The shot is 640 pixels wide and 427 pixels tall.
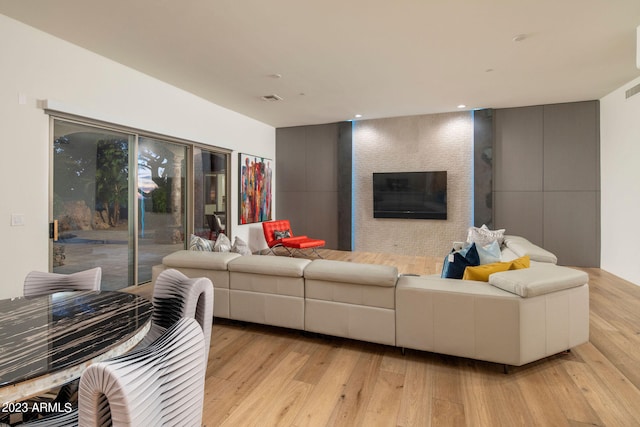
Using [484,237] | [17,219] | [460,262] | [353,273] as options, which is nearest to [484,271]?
[460,262]

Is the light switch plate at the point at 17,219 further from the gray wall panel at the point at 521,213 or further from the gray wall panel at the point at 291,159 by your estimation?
the gray wall panel at the point at 521,213

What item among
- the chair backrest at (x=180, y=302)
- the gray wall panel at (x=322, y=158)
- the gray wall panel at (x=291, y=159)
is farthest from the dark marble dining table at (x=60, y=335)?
the gray wall panel at (x=291, y=159)

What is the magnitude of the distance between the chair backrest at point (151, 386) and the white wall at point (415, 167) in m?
6.52

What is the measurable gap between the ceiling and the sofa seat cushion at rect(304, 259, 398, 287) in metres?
2.34

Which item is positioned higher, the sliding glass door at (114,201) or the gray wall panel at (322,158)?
the gray wall panel at (322,158)

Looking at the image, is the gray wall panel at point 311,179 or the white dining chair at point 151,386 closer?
the white dining chair at point 151,386

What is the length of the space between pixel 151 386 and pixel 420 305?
2.04m

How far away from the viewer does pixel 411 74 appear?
14.8 ft

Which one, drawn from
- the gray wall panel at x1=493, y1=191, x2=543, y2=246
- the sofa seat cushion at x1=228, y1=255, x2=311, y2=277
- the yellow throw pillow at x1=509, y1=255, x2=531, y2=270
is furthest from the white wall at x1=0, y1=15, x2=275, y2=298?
the gray wall panel at x1=493, y1=191, x2=543, y2=246

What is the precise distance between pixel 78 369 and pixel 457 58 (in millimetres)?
4597

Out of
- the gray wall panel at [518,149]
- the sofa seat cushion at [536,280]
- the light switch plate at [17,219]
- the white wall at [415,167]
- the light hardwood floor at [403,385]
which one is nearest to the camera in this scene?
the light hardwood floor at [403,385]

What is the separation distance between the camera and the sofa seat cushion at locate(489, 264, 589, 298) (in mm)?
2168

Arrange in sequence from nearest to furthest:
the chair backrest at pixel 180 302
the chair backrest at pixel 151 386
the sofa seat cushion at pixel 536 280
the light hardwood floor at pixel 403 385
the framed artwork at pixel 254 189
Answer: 1. the chair backrest at pixel 151 386
2. the chair backrest at pixel 180 302
3. the light hardwood floor at pixel 403 385
4. the sofa seat cushion at pixel 536 280
5. the framed artwork at pixel 254 189

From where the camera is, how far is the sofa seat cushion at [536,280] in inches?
85.4
